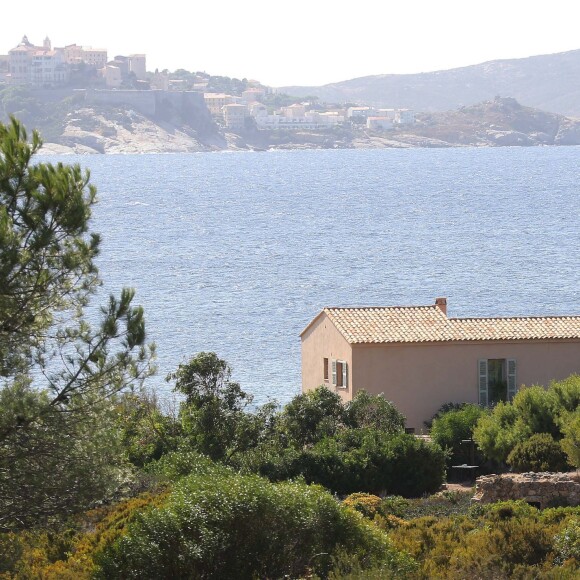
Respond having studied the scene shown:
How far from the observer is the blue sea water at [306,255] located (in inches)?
2314

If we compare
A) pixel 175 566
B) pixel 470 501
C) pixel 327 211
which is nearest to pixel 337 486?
pixel 470 501

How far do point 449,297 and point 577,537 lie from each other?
166 ft

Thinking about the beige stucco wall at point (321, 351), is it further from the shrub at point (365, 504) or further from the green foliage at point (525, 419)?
the shrub at point (365, 504)

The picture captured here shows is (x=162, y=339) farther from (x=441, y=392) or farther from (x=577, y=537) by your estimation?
(x=577, y=537)

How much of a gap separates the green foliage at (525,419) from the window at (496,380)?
448 centimetres

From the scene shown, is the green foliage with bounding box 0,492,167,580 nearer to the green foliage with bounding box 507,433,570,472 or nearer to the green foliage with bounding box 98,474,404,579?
the green foliage with bounding box 98,474,404,579

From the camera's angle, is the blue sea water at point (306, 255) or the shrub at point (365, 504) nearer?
the shrub at point (365, 504)

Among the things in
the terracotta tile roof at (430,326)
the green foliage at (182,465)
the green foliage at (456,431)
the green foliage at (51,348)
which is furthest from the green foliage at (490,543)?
the terracotta tile roof at (430,326)

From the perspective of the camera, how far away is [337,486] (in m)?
24.4

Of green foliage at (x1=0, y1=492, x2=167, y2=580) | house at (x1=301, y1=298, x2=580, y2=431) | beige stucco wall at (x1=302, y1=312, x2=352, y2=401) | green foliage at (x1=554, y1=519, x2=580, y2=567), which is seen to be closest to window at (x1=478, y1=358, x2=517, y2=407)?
house at (x1=301, y1=298, x2=580, y2=431)

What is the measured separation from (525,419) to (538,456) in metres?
1.91

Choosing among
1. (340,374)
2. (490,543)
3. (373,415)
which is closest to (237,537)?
(490,543)

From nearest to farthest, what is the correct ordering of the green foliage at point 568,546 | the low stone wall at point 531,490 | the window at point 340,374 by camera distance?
the green foliage at point 568,546
the low stone wall at point 531,490
the window at point 340,374

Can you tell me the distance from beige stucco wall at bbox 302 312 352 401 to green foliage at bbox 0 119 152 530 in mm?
19165
